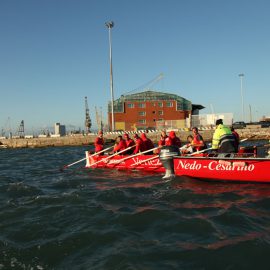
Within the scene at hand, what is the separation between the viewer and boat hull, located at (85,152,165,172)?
17688mm

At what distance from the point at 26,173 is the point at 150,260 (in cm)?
1510

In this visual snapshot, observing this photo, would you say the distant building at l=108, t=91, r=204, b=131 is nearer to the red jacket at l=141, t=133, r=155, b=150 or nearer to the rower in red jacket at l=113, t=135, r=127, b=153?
the rower in red jacket at l=113, t=135, r=127, b=153

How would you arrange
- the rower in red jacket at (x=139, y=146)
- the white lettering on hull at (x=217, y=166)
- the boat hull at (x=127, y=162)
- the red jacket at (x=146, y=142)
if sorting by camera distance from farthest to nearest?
the red jacket at (x=146, y=142) → the rower in red jacket at (x=139, y=146) → the boat hull at (x=127, y=162) → the white lettering on hull at (x=217, y=166)

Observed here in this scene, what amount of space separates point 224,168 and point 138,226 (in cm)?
624

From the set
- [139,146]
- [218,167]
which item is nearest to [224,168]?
[218,167]

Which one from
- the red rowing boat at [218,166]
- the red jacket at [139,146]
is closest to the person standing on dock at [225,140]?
the red rowing boat at [218,166]

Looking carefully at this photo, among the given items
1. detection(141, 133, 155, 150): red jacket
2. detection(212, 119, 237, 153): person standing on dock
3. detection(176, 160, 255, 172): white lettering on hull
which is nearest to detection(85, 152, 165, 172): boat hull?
detection(141, 133, 155, 150): red jacket

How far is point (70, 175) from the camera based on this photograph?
1856 centimetres

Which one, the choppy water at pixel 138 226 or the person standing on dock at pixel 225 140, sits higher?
the person standing on dock at pixel 225 140

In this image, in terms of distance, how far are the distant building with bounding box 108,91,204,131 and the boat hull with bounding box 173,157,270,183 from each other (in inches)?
2229

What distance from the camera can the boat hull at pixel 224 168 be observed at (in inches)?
508

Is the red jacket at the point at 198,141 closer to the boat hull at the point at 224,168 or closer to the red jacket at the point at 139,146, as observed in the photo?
the boat hull at the point at 224,168

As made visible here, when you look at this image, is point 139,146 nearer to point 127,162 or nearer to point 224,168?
point 127,162

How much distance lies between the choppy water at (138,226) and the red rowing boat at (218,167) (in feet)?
1.39
